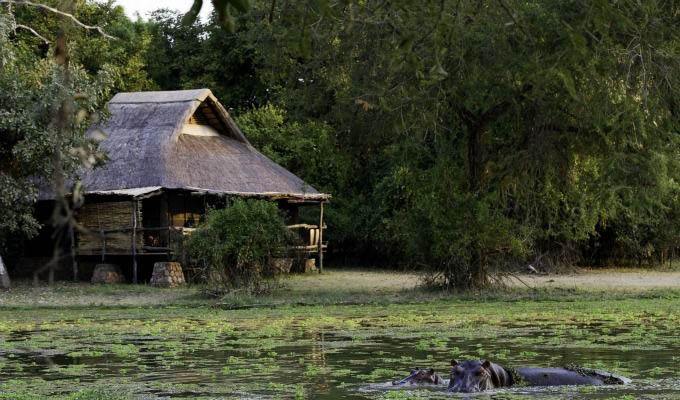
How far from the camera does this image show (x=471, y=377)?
949 centimetres

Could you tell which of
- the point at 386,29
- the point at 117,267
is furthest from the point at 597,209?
the point at 117,267

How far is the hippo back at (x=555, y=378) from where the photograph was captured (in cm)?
978

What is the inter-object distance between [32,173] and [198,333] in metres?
11.1

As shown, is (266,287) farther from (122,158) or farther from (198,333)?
(122,158)

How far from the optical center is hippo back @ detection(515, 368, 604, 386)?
9.78m

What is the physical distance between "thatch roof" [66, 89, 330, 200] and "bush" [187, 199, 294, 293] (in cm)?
508

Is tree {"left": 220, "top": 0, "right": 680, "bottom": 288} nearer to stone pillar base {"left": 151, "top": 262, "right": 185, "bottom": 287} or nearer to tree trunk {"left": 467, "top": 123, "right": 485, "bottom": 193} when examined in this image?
tree trunk {"left": 467, "top": 123, "right": 485, "bottom": 193}

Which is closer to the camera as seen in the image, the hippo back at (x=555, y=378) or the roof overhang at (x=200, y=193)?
the hippo back at (x=555, y=378)

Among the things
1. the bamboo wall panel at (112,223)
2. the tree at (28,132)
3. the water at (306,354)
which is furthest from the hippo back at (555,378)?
the bamboo wall panel at (112,223)

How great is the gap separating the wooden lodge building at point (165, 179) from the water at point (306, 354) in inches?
Result: 376

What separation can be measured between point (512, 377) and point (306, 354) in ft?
10.3

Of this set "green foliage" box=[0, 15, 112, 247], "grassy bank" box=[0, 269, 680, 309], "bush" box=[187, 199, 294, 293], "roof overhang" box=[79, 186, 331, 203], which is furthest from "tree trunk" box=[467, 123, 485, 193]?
"roof overhang" box=[79, 186, 331, 203]

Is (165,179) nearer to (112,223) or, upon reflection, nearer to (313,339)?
(112,223)

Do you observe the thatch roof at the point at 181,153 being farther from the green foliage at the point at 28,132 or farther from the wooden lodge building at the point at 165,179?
the green foliage at the point at 28,132
